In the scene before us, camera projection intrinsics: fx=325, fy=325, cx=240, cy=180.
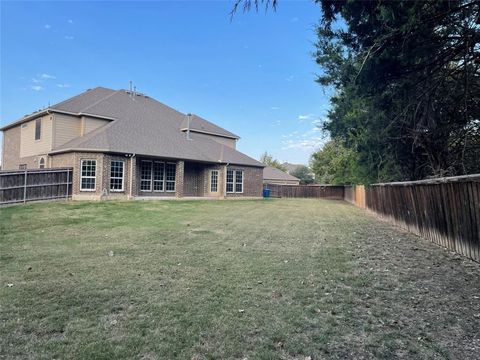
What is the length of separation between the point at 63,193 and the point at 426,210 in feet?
58.1

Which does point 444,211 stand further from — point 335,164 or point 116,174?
point 335,164

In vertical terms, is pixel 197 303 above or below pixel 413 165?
below

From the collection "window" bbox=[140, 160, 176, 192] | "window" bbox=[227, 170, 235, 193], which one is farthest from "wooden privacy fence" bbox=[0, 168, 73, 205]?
"window" bbox=[227, 170, 235, 193]

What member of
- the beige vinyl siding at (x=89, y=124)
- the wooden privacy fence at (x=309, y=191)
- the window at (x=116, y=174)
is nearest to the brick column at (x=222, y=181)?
the window at (x=116, y=174)

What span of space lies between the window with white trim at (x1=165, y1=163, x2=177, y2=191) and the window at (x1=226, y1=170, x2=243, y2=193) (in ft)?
16.4

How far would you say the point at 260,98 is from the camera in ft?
100

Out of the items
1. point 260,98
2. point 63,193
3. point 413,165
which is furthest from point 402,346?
point 260,98

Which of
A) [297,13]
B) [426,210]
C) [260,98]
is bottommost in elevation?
[426,210]

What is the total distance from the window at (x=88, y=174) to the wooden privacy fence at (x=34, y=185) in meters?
0.64

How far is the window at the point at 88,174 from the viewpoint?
61.3ft

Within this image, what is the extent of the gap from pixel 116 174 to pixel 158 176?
11.7 feet

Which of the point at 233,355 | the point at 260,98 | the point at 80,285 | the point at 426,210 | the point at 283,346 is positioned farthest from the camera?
the point at 260,98

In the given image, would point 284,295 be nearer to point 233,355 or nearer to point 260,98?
point 233,355

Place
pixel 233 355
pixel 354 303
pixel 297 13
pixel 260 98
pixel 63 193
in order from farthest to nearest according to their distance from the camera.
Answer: pixel 260 98 < pixel 63 193 < pixel 297 13 < pixel 354 303 < pixel 233 355
